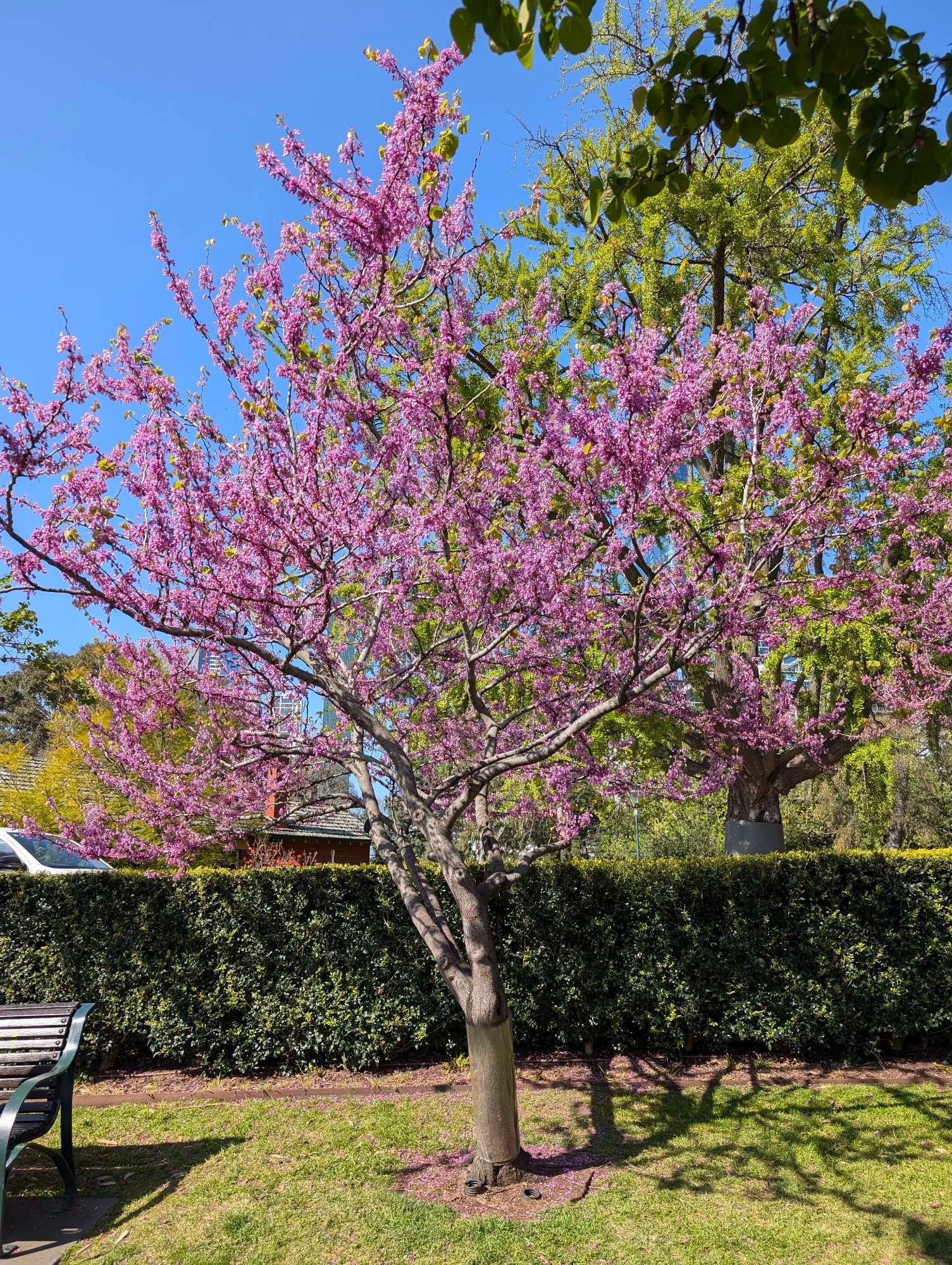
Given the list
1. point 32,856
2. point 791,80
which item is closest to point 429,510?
point 791,80

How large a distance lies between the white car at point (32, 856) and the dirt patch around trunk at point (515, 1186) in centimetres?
636

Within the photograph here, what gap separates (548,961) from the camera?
24.1 ft

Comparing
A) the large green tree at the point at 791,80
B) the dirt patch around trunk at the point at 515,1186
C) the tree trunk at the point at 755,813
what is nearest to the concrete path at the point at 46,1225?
the dirt patch around trunk at the point at 515,1186

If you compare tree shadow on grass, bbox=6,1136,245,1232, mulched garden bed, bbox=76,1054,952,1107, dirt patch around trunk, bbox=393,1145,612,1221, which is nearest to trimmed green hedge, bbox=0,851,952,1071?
mulched garden bed, bbox=76,1054,952,1107

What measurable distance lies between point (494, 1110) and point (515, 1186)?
1.43 feet

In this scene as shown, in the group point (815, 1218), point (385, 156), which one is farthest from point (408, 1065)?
point (385, 156)

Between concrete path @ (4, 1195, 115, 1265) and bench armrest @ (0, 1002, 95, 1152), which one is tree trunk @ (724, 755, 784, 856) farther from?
concrete path @ (4, 1195, 115, 1265)

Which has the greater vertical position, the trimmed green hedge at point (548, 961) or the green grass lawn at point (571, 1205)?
the trimmed green hedge at point (548, 961)

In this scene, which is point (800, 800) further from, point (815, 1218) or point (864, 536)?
point (815, 1218)

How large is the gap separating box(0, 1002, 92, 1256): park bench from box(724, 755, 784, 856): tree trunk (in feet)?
24.2

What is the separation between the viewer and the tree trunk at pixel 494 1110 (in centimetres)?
486

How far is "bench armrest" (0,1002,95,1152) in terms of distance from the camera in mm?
4262

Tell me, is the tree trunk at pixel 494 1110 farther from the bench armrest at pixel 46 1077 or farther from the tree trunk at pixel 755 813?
the tree trunk at pixel 755 813

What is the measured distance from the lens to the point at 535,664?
616 centimetres
